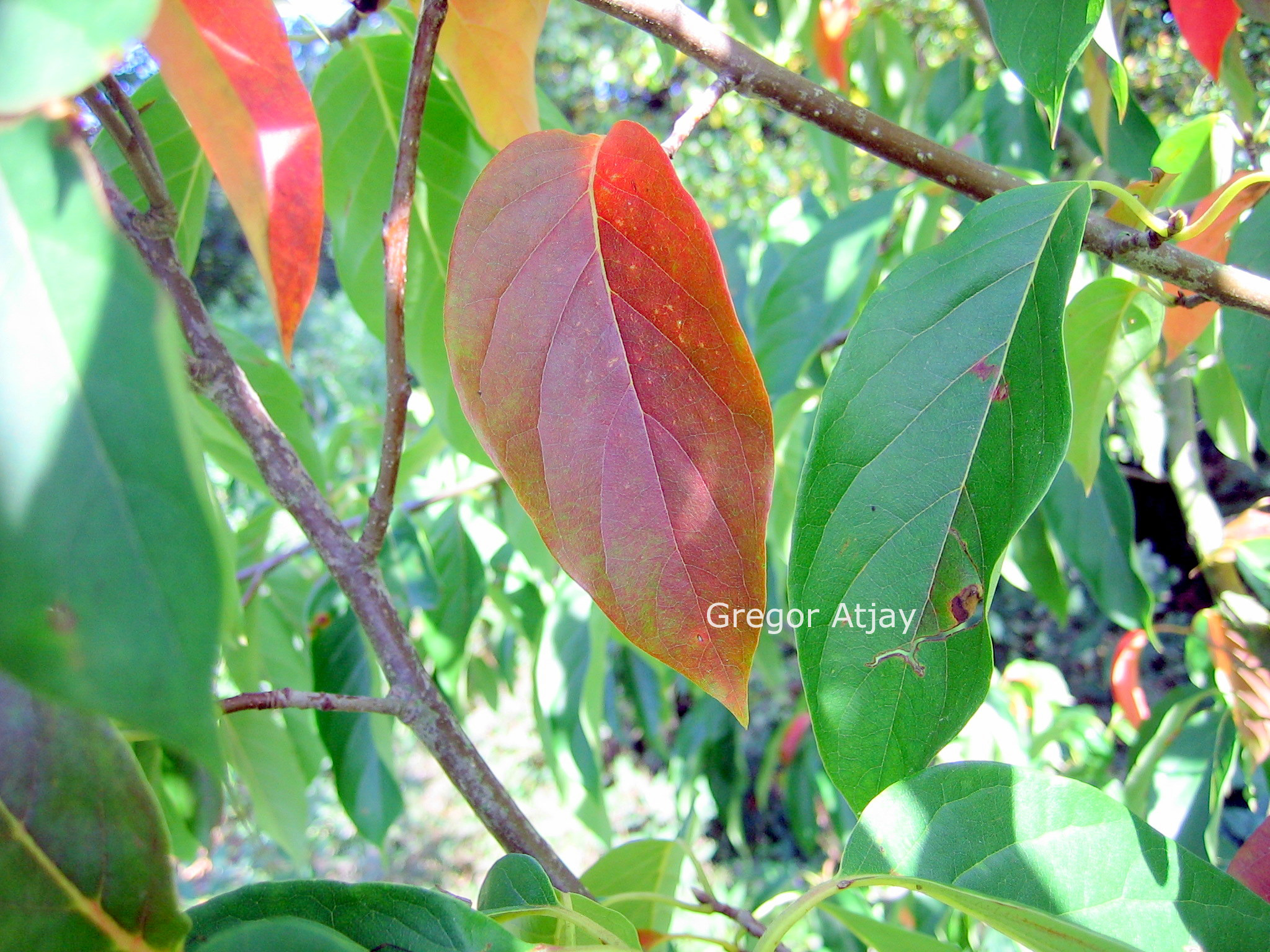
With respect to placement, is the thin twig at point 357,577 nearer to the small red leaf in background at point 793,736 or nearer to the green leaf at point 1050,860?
the green leaf at point 1050,860

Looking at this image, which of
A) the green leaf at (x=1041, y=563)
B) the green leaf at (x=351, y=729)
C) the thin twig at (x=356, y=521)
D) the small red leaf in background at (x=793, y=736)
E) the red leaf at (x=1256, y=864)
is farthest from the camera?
the small red leaf in background at (x=793, y=736)

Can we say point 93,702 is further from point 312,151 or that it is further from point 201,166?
point 201,166

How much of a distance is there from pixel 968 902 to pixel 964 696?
Answer: 0.21 feet

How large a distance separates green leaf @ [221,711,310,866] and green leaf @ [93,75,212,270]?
373 mm

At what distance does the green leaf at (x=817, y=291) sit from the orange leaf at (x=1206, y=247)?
0.29 metres

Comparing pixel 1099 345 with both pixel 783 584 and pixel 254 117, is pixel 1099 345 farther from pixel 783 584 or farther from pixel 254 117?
pixel 783 584

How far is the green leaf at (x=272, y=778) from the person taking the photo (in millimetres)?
686

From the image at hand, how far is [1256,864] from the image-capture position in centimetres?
35

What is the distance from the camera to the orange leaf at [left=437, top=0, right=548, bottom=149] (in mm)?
359

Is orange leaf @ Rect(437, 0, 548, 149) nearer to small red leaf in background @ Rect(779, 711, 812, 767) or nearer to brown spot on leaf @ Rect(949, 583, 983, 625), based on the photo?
brown spot on leaf @ Rect(949, 583, 983, 625)

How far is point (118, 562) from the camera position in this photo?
4.7 inches

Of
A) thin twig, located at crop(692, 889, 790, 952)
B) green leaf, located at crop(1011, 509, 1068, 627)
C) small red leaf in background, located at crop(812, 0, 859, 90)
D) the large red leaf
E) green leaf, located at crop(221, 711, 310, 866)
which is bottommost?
green leaf, located at crop(221, 711, 310, 866)

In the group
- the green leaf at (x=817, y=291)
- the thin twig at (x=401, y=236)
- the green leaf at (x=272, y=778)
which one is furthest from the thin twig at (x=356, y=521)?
the thin twig at (x=401, y=236)

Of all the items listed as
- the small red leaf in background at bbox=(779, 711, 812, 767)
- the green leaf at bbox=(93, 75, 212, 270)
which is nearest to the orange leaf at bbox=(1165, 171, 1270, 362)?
the green leaf at bbox=(93, 75, 212, 270)
